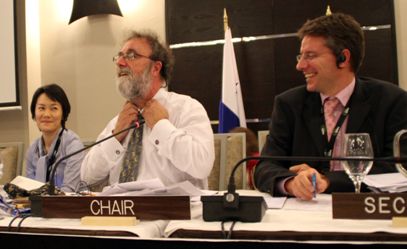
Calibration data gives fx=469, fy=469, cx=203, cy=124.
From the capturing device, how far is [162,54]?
229cm

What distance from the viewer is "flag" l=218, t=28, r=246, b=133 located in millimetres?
4289

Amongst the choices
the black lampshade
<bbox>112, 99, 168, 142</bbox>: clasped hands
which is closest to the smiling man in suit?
<bbox>112, 99, 168, 142</bbox>: clasped hands

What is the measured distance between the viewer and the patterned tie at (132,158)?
1992mm

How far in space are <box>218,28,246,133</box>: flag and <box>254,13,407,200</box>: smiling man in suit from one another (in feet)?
7.07

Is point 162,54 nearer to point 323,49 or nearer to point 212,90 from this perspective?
point 323,49

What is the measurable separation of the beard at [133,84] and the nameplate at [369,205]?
127 centimetres

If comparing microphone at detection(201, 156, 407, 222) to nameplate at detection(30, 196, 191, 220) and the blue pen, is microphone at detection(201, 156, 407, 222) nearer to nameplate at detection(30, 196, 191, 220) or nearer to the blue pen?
nameplate at detection(30, 196, 191, 220)

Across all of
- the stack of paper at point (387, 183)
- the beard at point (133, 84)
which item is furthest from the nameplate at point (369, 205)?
the beard at point (133, 84)

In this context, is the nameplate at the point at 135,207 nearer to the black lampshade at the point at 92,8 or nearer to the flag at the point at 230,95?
the flag at the point at 230,95

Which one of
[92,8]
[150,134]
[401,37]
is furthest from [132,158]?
[92,8]

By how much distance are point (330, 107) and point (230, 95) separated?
2.35 meters

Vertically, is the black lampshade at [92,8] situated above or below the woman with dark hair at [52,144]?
above

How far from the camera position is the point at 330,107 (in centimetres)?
201

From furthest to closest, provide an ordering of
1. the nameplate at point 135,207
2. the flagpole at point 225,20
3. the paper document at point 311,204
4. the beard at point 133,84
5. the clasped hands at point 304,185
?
the flagpole at point 225,20, the beard at point 133,84, the clasped hands at point 304,185, the paper document at point 311,204, the nameplate at point 135,207
